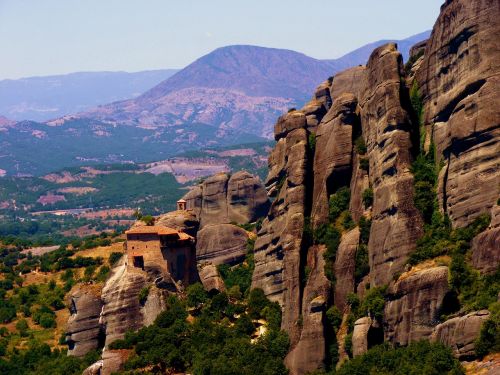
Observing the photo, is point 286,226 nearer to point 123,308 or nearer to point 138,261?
point 138,261

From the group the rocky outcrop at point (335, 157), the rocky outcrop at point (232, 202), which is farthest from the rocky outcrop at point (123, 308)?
the rocky outcrop at point (232, 202)

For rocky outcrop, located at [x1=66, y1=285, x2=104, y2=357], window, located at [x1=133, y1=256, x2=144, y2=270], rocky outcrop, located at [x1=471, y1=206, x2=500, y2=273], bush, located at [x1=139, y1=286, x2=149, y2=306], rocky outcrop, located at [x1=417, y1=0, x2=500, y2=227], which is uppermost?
rocky outcrop, located at [x1=417, y1=0, x2=500, y2=227]

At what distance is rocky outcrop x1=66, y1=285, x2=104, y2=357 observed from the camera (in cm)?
8275

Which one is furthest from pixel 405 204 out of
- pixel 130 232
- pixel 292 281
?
pixel 130 232

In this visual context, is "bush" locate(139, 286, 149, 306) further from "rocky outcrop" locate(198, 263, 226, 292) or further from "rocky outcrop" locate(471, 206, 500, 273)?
"rocky outcrop" locate(471, 206, 500, 273)

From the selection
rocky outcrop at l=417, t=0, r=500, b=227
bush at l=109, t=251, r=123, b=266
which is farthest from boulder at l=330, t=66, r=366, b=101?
bush at l=109, t=251, r=123, b=266

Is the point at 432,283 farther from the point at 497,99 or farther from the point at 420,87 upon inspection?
the point at 420,87

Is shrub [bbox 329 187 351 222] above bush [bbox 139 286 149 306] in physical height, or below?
above

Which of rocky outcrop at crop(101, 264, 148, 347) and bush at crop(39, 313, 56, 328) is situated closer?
rocky outcrop at crop(101, 264, 148, 347)

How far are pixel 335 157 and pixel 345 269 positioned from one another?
897 cm

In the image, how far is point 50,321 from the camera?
97.6 meters

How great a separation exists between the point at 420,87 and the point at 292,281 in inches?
647

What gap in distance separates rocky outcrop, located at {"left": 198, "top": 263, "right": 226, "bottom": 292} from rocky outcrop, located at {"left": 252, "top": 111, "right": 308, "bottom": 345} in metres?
4.09

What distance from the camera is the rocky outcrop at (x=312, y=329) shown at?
69438 mm
